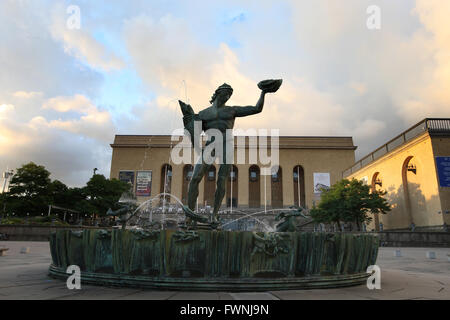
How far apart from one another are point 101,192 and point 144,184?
870 centimetres

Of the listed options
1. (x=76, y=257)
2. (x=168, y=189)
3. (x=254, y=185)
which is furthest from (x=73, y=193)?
(x=76, y=257)

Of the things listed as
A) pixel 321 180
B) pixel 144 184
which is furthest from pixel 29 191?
pixel 321 180

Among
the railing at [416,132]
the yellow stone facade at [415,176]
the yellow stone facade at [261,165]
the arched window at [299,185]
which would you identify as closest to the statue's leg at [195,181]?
the yellow stone facade at [415,176]

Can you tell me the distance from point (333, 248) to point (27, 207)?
3687cm

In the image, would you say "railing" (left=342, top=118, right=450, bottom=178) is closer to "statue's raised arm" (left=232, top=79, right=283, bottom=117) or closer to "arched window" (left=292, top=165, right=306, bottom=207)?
Answer: "arched window" (left=292, top=165, right=306, bottom=207)

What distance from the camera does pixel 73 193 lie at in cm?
3756

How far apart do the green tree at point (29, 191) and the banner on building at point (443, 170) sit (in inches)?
1509

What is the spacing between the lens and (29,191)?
33.4m

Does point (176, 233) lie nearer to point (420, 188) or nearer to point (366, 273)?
point (366, 273)

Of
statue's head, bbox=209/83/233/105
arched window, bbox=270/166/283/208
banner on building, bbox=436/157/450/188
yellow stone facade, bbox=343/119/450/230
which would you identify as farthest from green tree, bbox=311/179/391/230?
statue's head, bbox=209/83/233/105

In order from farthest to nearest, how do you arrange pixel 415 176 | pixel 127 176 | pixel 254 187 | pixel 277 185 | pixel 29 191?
1. pixel 277 185
2. pixel 254 187
3. pixel 127 176
4. pixel 29 191
5. pixel 415 176

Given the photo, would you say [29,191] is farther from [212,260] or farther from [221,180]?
[212,260]

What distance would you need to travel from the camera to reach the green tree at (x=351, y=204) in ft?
80.0

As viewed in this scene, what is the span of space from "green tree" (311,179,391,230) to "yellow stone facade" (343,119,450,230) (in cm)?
186
